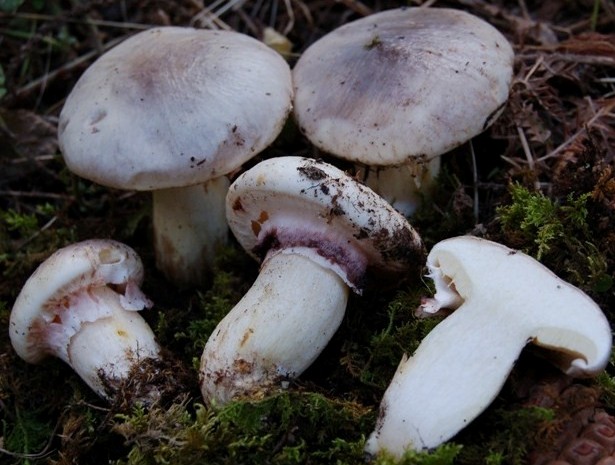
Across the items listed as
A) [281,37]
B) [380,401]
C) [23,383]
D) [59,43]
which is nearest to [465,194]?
[380,401]

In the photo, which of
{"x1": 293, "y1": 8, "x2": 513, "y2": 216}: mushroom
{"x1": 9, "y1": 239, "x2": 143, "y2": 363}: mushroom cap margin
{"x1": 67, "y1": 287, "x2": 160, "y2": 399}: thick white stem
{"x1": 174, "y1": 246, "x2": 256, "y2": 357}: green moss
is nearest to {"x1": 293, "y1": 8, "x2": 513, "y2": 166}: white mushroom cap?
{"x1": 293, "y1": 8, "x2": 513, "y2": 216}: mushroom

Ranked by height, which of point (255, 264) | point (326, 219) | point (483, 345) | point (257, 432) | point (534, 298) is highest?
point (326, 219)

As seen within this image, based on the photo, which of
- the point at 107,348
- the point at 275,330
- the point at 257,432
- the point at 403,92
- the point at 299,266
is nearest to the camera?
the point at 257,432

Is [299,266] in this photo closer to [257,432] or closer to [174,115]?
[257,432]

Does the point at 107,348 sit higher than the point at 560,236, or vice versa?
the point at 560,236

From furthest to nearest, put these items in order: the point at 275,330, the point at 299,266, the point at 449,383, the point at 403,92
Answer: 1. the point at 403,92
2. the point at 299,266
3. the point at 275,330
4. the point at 449,383

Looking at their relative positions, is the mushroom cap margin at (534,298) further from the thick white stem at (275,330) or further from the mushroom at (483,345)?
the thick white stem at (275,330)

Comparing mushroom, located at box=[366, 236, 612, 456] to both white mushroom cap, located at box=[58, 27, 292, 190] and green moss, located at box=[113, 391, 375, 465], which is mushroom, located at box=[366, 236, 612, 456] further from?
white mushroom cap, located at box=[58, 27, 292, 190]

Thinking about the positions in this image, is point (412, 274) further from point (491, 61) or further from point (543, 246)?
point (491, 61)

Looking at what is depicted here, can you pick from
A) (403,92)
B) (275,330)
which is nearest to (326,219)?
(275,330)
